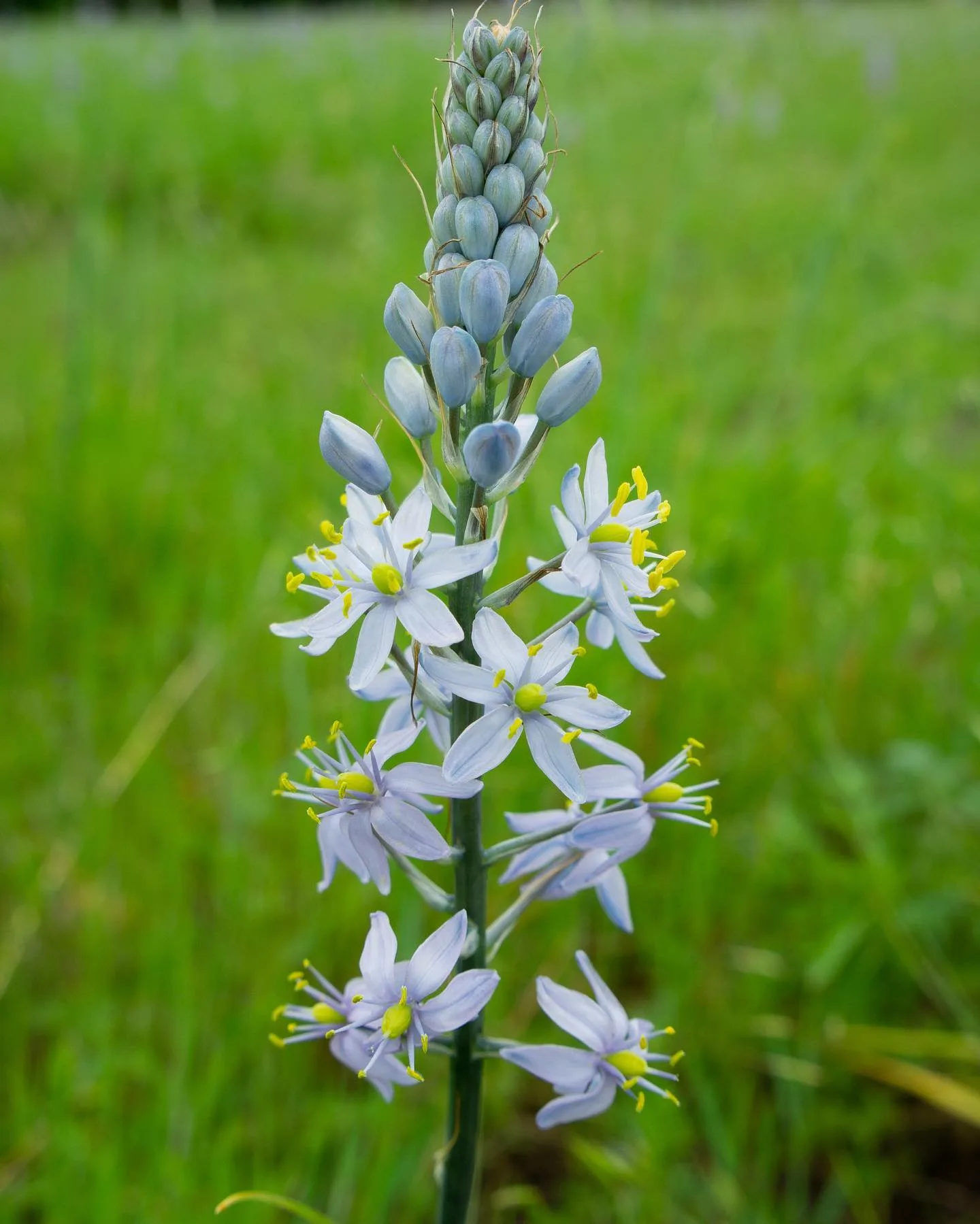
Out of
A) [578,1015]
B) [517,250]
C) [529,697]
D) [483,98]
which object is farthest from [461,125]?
[578,1015]

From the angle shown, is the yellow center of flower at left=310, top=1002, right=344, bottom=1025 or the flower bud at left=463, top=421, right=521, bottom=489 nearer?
the flower bud at left=463, top=421, right=521, bottom=489

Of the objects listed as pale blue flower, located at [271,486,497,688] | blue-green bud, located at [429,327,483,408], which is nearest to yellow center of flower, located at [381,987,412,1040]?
pale blue flower, located at [271,486,497,688]

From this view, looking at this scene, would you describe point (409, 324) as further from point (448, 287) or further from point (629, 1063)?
point (629, 1063)

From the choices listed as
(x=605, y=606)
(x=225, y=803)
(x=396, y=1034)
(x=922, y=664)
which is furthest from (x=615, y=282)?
(x=396, y=1034)

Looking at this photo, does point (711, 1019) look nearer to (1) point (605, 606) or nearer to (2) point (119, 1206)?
(2) point (119, 1206)

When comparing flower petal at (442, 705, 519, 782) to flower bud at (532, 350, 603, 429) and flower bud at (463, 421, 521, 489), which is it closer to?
flower bud at (463, 421, 521, 489)

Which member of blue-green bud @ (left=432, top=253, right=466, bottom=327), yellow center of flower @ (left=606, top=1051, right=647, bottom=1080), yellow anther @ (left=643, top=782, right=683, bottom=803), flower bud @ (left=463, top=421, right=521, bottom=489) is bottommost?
yellow center of flower @ (left=606, top=1051, right=647, bottom=1080)
